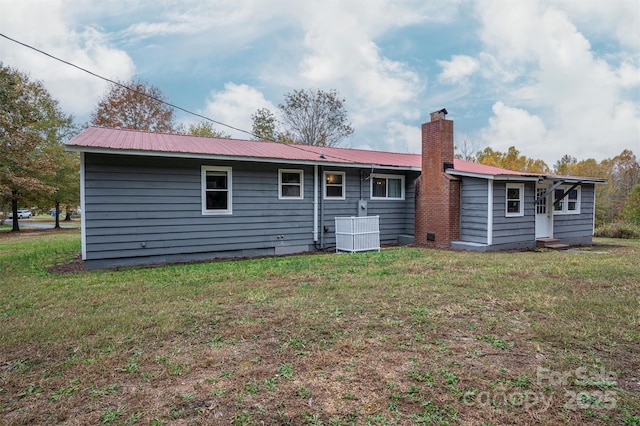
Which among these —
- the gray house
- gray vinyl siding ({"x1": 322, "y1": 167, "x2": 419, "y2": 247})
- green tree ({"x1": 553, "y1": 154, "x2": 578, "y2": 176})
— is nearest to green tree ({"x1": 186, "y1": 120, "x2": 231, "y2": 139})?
the gray house

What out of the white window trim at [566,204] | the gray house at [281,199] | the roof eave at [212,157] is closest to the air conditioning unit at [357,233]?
the gray house at [281,199]

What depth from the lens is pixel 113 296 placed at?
5.39 m

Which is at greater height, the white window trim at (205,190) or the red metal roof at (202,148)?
the red metal roof at (202,148)

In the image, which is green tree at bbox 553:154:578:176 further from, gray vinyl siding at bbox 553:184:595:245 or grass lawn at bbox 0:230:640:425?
grass lawn at bbox 0:230:640:425

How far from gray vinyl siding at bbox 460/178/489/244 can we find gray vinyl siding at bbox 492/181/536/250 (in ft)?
0.88

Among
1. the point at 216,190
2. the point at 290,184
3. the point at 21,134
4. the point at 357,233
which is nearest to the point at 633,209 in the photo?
the point at 357,233

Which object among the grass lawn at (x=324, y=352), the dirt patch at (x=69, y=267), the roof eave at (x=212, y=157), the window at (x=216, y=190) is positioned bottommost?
the dirt patch at (x=69, y=267)

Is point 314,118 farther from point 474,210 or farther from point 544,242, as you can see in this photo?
point 544,242

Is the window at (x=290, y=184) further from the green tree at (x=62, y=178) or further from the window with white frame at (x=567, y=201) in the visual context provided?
the green tree at (x=62, y=178)

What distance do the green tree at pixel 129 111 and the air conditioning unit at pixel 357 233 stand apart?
19.9 metres

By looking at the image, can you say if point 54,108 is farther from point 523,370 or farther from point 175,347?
point 523,370

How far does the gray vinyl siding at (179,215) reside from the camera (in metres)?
8.45

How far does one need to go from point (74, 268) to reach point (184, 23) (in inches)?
316

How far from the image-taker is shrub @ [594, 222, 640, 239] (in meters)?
15.9
